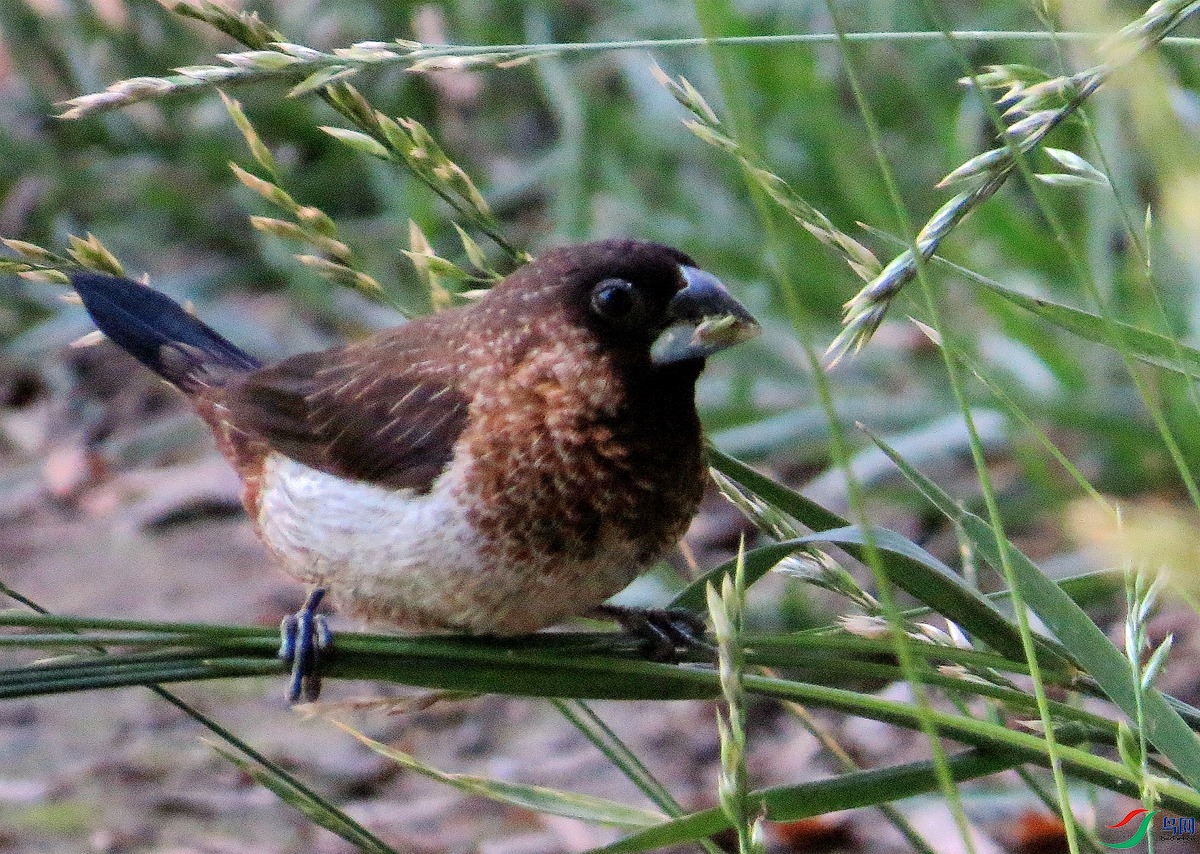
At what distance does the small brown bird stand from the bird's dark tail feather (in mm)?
534

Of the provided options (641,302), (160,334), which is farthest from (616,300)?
(160,334)

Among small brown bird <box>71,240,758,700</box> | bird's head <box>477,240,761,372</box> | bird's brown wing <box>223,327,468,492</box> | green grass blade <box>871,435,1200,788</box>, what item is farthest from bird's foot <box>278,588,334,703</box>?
green grass blade <box>871,435,1200,788</box>

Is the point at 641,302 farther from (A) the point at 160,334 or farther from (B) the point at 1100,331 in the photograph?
(A) the point at 160,334

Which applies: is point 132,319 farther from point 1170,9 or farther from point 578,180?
point 578,180

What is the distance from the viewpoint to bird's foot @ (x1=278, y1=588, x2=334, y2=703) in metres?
1.63

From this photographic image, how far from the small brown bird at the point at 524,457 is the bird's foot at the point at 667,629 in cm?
6

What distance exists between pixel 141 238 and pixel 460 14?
1351 millimetres

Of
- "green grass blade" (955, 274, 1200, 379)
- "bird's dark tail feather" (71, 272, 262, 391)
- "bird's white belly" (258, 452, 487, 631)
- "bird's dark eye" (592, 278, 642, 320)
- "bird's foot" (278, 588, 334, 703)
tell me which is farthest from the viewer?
"bird's dark tail feather" (71, 272, 262, 391)

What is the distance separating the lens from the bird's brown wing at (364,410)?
203 cm

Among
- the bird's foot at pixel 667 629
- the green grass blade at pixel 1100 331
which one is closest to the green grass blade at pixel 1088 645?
the green grass blade at pixel 1100 331

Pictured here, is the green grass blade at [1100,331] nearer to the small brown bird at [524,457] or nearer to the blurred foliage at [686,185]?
the small brown bird at [524,457]

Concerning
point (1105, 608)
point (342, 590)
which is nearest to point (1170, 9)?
point (342, 590)

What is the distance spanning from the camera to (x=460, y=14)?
4.87m

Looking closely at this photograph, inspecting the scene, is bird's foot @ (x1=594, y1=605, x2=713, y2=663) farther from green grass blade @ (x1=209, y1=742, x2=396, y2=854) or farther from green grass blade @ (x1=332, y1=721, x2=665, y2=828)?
green grass blade @ (x1=209, y1=742, x2=396, y2=854)
